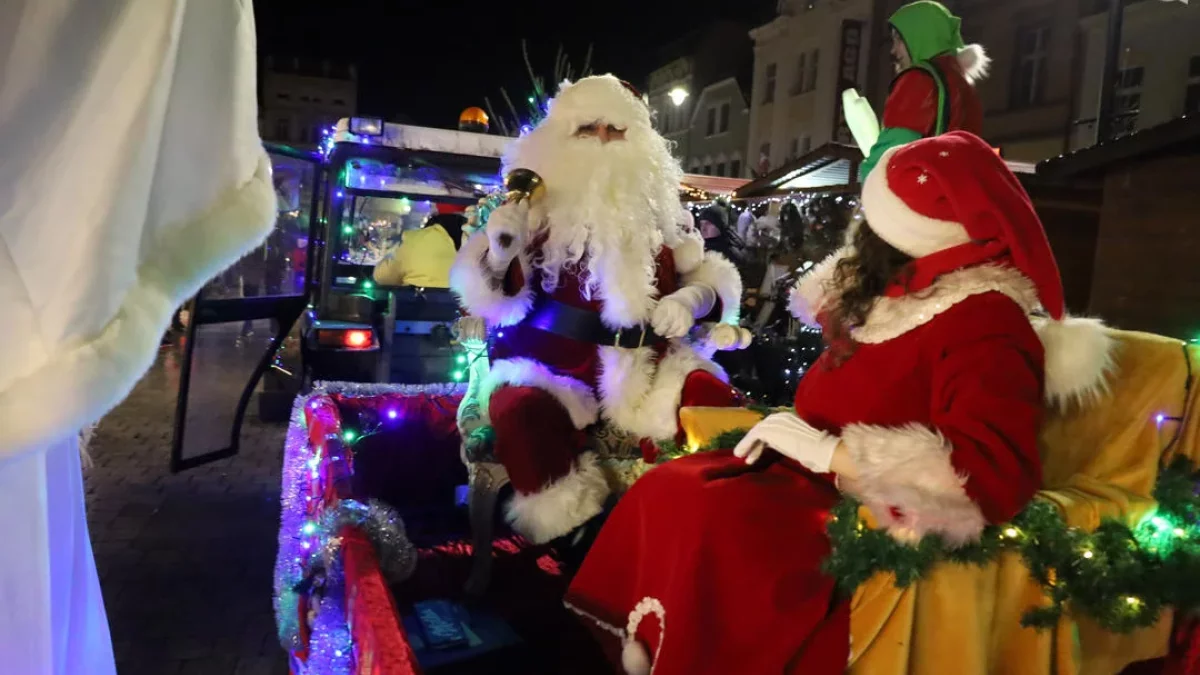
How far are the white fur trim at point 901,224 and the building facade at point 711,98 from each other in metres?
24.3

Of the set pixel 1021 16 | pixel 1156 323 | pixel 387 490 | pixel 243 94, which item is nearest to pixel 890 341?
pixel 243 94

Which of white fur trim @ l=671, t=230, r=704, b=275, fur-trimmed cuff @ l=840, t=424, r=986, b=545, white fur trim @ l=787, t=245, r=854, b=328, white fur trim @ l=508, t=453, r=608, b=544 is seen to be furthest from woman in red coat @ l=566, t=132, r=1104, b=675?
white fur trim @ l=671, t=230, r=704, b=275

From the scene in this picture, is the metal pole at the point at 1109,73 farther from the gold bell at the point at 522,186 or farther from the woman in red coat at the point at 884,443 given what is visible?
the woman in red coat at the point at 884,443

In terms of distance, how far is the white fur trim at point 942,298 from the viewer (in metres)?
1.83

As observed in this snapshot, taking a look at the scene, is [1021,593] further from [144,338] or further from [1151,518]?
[144,338]

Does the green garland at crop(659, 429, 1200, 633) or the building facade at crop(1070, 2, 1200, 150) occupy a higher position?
the building facade at crop(1070, 2, 1200, 150)

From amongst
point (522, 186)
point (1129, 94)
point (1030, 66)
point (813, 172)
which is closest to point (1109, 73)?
point (813, 172)

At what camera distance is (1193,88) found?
1193 cm

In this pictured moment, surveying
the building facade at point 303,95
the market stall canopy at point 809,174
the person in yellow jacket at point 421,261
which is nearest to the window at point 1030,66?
the market stall canopy at point 809,174

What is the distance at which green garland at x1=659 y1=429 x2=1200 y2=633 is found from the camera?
5.47ft

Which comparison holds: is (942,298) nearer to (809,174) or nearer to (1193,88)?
(809,174)

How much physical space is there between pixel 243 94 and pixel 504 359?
2.20m

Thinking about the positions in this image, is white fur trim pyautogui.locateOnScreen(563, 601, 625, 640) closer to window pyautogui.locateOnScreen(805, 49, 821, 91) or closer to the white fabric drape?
the white fabric drape

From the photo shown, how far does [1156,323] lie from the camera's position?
532 centimetres
